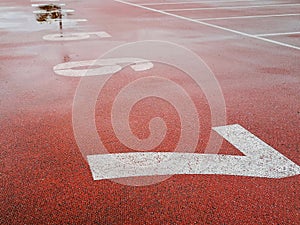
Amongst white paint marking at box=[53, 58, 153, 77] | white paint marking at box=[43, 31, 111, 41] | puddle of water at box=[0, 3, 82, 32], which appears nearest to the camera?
white paint marking at box=[53, 58, 153, 77]

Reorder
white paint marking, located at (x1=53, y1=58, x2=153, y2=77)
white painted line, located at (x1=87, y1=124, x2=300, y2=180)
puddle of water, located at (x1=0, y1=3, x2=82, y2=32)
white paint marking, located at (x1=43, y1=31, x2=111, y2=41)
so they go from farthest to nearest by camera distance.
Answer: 1. puddle of water, located at (x1=0, y1=3, x2=82, y2=32)
2. white paint marking, located at (x1=43, y1=31, x2=111, y2=41)
3. white paint marking, located at (x1=53, y1=58, x2=153, y2=77)
4. white painted line, located at (x1=87, y1=124, x2=300, y2=180)

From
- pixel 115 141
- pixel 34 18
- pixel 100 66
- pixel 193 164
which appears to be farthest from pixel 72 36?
pixel 193 164

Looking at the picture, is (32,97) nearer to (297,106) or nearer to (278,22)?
(297,106)

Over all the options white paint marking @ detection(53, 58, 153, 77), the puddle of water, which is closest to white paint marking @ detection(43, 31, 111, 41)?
the puddle of water

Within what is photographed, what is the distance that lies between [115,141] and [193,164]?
3.01ft

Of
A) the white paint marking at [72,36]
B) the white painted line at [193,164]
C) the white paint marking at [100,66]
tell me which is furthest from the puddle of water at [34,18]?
the white painted line at [193,164]

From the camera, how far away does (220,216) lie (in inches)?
112

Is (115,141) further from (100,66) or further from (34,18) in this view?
(34,18)

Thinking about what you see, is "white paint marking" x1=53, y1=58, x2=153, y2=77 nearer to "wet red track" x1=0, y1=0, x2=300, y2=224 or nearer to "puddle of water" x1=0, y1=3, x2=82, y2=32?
"wet red track" x1=0, y1=0, x2=300, y2=224

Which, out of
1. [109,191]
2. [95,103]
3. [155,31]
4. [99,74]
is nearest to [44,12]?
[155,31]

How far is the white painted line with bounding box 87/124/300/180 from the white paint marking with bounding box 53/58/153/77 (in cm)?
302

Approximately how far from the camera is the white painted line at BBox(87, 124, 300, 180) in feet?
11.1

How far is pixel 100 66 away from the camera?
6.89 m

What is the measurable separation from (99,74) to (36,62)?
66.5 inches
